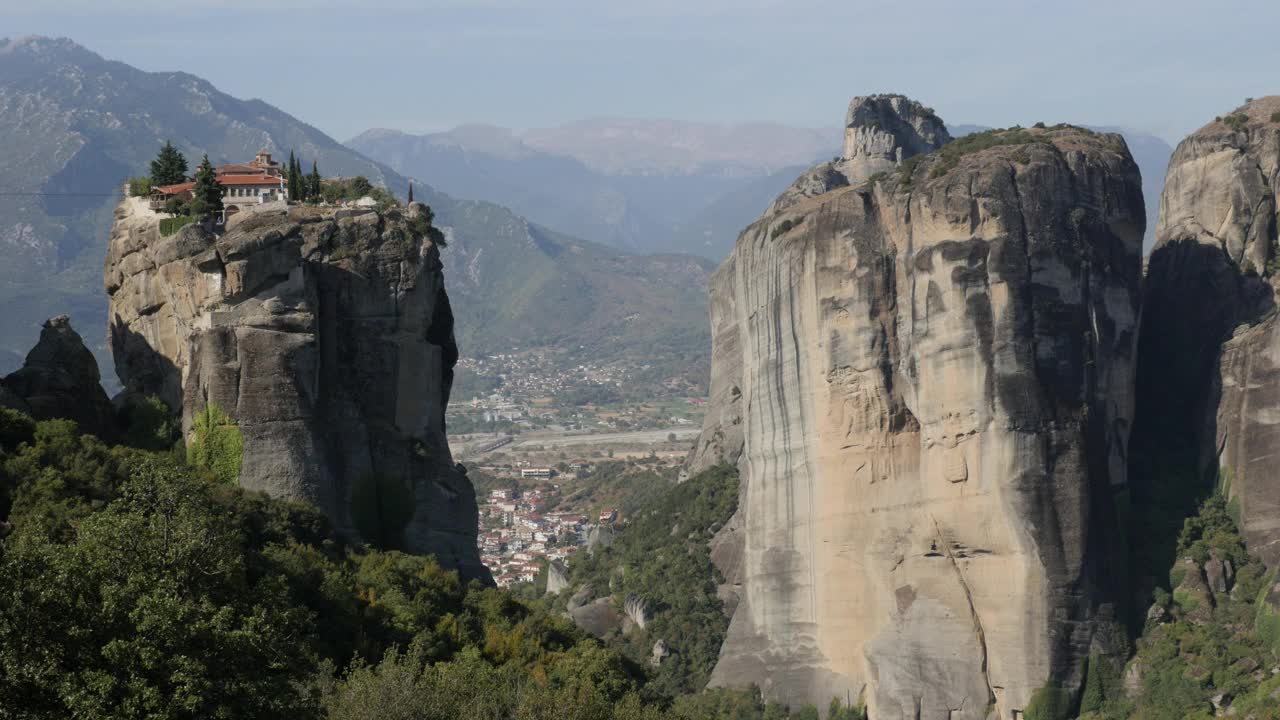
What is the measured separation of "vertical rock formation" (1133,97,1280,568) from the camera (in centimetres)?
7262

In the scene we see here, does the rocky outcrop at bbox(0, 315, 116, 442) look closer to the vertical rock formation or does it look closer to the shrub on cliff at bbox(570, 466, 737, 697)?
the shrub on cliff at bbox(570, 466, 737, 697)

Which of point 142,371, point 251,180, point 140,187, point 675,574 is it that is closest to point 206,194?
point 142,371

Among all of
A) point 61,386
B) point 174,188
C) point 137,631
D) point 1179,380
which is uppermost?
point 174,188

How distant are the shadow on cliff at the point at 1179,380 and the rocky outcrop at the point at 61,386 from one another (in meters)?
41.2

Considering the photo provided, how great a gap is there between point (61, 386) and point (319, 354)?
248 inches

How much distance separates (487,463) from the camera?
19112 centimetres

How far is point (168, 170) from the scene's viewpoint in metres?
57.2

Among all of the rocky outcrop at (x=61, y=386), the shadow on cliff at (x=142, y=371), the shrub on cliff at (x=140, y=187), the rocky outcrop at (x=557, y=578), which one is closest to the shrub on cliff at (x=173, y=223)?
the shadow on cliff at (x=142, y=371)

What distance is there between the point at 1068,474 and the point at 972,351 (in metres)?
5.55


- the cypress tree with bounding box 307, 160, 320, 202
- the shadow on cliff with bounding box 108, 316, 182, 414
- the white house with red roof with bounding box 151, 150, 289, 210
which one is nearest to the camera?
the shadow on cliff with bounding box 108, 316, 182, 414

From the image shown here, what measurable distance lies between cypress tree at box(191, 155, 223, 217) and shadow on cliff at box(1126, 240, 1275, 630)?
3833 cm

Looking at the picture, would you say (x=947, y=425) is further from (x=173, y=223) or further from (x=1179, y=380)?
(x=173, y=223)

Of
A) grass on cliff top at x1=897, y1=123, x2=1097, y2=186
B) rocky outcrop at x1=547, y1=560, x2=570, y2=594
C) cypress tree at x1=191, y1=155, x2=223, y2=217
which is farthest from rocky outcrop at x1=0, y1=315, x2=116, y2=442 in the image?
rocky outcrop at x1=547, y1=560, x2=570, y2=594

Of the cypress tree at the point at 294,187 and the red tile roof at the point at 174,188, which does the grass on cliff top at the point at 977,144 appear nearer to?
the cypress tree at the point at 294,187
